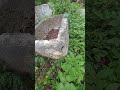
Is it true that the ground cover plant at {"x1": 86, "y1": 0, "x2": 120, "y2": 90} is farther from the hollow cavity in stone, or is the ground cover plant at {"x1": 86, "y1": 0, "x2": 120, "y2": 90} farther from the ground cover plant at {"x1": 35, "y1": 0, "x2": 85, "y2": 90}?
the hollow cavity in stone

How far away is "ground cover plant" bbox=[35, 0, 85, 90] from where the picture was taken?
9.12 feet

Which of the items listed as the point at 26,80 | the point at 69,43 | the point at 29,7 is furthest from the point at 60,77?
the point at 29,7

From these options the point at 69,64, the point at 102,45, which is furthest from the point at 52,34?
the point at 102,45

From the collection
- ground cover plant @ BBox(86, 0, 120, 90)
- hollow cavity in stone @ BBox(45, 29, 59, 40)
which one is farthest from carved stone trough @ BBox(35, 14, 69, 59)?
ground cover plant @ BBox(86, 0, 120, 90)

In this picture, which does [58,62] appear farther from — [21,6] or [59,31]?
[21,6]

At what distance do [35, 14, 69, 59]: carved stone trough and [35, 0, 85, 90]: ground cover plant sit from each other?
0.04 m

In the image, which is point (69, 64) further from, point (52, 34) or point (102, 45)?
point (102, 45)

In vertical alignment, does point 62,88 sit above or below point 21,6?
below

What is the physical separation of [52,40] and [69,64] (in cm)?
25

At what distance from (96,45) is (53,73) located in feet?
2.29

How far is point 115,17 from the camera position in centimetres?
350

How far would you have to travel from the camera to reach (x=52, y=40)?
2820 millimetres

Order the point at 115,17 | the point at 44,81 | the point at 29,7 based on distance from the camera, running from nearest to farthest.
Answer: the point at 44,81 < the point at 29,7 < the point at 115,17

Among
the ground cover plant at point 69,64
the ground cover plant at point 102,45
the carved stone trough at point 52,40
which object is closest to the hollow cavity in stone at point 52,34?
the carved stone trough at point 52,40
